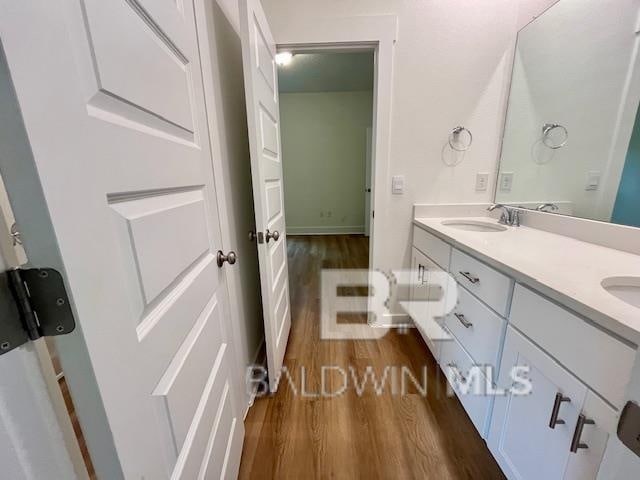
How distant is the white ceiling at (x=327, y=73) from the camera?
311 cm

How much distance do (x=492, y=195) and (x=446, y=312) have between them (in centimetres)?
96

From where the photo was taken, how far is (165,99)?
58 cm

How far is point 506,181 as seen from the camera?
174cm

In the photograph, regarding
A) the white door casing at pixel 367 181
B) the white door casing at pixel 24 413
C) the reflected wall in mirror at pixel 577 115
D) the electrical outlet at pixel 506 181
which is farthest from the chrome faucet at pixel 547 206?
the white door casing at pixel 367 181

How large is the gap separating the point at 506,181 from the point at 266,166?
157cm

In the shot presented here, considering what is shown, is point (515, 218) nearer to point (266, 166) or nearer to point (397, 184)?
point (397, 184)

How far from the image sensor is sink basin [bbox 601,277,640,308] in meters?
0.82

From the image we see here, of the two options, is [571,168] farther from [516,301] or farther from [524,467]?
[524,467]

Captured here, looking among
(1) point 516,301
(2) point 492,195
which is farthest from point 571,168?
(1) point 516,301

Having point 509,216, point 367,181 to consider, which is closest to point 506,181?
point 509,216

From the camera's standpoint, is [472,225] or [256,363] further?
[472,225]

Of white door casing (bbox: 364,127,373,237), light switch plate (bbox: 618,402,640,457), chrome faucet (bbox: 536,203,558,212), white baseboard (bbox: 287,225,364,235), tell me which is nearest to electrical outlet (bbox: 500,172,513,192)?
chrome faucet (bbox: 536,203,558,212)

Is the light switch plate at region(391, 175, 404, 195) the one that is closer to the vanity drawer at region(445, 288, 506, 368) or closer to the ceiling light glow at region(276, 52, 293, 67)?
the vanity drawer at region(445, 288, 506, 368)

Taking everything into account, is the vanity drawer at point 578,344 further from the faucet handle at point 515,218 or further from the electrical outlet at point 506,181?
the electrical outlet at point 506,181
